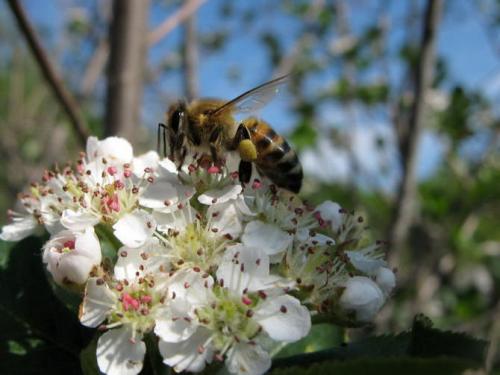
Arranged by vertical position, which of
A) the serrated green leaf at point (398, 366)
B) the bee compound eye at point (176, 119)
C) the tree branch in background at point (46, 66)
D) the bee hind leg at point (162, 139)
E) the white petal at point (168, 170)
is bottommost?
the serrated green leaf at point (398, 366)

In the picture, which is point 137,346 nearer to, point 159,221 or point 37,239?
point 159,221

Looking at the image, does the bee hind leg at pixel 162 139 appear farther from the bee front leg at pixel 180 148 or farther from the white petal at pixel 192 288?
the white petal at pixel 192 288

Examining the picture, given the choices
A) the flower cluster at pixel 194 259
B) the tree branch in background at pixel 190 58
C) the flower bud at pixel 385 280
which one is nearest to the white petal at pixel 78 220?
the flower cluster at pixel 194 259

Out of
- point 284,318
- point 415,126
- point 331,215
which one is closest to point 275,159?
point 331,215

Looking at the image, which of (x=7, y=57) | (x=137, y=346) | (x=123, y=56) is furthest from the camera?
(x=7, y=57)

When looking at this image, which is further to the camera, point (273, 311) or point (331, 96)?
point (331, 96)

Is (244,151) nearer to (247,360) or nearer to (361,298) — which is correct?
(361,298)

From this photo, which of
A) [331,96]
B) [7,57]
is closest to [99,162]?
[331,96]
